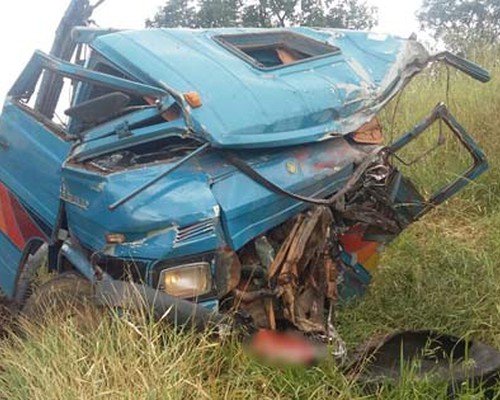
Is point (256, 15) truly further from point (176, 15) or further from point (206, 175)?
point (206, 175)

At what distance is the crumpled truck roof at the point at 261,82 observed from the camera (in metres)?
3.56

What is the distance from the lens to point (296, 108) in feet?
12.4

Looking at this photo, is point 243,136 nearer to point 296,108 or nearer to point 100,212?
point 296,108

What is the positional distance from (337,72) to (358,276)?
113cm

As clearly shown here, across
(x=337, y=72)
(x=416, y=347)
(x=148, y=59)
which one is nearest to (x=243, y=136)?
(x=148, y=59)

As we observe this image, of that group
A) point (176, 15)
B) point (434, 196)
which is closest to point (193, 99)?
point (434, 196)

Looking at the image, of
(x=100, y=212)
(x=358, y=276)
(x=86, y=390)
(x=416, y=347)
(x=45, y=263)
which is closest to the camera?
(x=86, y=390)

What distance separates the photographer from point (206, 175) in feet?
11.1

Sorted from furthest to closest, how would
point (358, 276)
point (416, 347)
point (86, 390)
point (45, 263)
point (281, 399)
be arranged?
point (358, 276) → point (45, 263) → point (416, 347) → point (281, 399) → point (86, 390)

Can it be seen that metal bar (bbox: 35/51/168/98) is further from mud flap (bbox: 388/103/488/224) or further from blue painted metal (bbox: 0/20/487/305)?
mud flap (bbox: 388/103/488/224)

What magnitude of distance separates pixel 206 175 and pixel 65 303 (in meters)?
0.94

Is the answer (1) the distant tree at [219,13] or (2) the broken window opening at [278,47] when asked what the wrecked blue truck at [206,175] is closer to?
(2) the broken window opening at [278,47]

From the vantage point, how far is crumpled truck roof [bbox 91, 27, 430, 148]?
140 inches

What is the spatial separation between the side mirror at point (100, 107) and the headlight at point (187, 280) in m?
0.78
